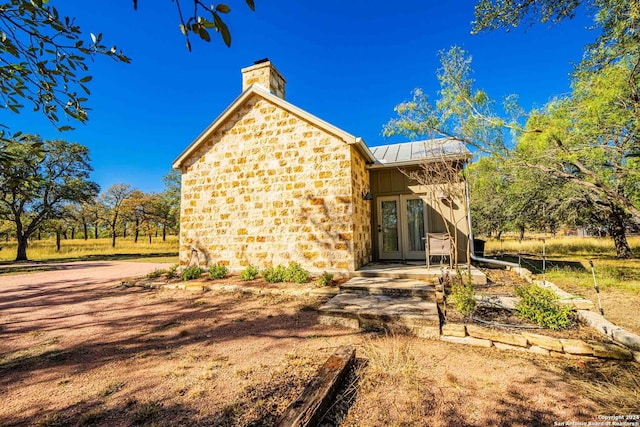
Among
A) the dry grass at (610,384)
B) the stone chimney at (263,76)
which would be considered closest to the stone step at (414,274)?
the dry grass at (610,384)

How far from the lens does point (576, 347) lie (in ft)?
11.0

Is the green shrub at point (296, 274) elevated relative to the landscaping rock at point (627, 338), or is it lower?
elevated

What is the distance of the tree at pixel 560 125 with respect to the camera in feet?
20.6

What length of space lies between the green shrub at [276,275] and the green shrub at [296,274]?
0.09 metres

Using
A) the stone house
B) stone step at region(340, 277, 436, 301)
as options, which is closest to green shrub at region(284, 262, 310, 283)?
→ the stone house

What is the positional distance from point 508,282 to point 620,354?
3581 millimetres

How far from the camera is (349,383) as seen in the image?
2852mm

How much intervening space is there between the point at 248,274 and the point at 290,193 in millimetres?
2622

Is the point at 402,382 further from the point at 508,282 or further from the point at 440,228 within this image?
the point at 440,228

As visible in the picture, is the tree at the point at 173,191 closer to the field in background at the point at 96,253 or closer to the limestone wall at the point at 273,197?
the field in background at the point at 96,253

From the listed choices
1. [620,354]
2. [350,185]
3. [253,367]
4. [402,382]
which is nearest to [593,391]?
[620,354]

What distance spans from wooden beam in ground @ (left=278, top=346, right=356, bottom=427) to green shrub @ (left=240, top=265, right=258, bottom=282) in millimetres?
4824

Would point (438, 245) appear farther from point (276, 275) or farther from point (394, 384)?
point (394, 384)

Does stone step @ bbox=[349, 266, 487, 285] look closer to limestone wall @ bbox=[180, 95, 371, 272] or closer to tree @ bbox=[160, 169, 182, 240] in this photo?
limestone wall @ bbox=[180, 95, 371, 272]
